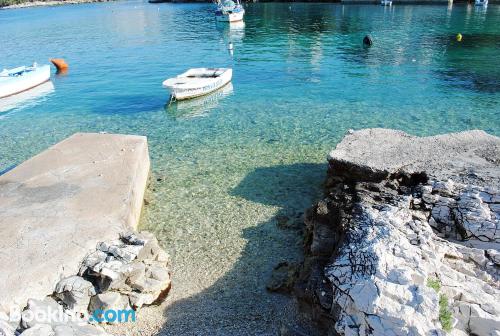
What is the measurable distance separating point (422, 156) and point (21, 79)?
24621mm

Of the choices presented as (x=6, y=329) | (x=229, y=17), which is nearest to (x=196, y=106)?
(x=6, y=329)

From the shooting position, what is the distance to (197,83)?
2261cm

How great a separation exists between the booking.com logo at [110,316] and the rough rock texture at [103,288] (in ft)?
0.18

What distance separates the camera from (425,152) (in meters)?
12.0

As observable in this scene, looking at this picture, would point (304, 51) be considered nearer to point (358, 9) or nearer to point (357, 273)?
point (357, 273)

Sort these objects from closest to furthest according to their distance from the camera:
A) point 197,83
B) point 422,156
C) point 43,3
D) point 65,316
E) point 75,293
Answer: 1. point 65,316
2. point 75,293
3. point 422,156
4. point 197,83
5. point 43,3

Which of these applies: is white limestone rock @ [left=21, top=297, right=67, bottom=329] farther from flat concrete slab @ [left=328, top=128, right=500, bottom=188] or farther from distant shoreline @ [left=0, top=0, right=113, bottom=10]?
distant shoreline @ [left=0, top=0, right=113, bottom=10]

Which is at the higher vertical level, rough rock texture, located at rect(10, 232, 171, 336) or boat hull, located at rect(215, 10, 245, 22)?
boat hull, located at rect(215, 10, 245, 22)

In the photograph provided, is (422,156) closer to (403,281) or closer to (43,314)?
(403,281)

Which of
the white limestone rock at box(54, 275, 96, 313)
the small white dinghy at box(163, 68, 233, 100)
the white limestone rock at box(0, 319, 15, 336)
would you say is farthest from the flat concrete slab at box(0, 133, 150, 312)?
the small white dinghy at box(163, 68, 233, 100)

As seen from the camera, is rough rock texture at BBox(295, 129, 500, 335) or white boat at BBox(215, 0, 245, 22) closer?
rough rock texture at BBox(295, 129, 500, 335)

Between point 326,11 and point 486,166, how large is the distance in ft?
209

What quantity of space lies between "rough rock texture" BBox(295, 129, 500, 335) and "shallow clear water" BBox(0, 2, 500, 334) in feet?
4.94

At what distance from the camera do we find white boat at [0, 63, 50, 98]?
25.2m
